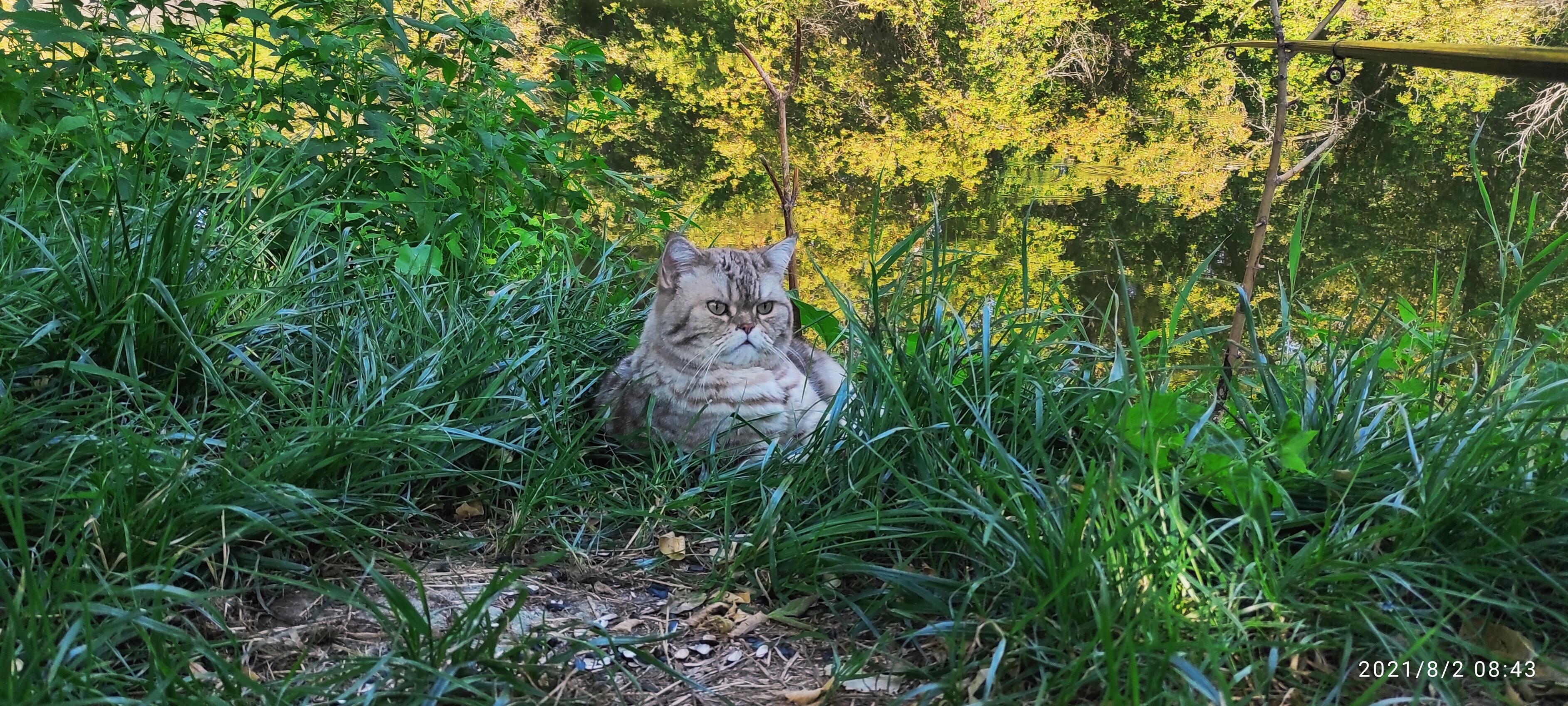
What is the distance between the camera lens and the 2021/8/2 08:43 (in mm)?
1469

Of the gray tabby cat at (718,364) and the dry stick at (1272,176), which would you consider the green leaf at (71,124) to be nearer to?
the gray tabby cat at (718,364)

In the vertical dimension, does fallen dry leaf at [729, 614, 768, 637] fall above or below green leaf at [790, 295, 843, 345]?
below

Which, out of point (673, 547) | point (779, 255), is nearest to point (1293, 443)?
point (673, 547)

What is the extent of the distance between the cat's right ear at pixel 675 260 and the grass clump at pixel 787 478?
36 cm

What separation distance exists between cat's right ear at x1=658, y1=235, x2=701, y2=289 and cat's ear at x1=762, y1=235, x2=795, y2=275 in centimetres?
23

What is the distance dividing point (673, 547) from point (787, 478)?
11.4 inches

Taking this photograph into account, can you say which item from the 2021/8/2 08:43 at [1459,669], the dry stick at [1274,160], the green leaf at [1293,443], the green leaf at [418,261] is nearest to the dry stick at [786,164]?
the green leaf at [418,261]

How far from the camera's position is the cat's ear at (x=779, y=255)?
2945 millimetres

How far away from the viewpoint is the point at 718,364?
2.75m

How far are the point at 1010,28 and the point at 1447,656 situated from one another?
9.86 m

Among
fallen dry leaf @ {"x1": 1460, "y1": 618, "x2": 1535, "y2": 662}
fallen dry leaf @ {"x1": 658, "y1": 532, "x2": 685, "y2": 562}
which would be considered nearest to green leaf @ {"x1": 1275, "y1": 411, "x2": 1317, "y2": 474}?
fallen dry leaf @ {"x1": 1460, "y1": 618, "x2": 1535, "y2": 662}

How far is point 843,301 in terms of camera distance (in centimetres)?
231

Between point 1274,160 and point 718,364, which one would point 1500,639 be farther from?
point 718,364

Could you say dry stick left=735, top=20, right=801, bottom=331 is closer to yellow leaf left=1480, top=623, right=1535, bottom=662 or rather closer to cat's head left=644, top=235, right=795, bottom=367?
cat's head left=644, top=235, right=795, bottom=367
